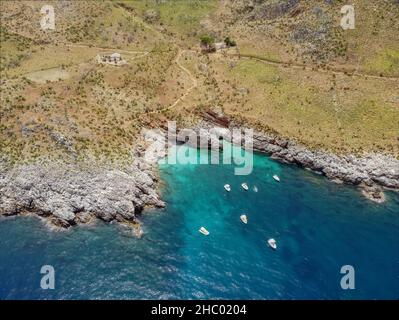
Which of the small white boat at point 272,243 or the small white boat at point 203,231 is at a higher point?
the small white boat at point 203,231

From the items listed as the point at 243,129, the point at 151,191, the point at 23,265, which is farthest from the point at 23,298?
the point at 243,129

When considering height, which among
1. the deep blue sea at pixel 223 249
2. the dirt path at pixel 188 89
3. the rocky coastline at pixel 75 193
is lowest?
the deep blue sea at pixel 223 249

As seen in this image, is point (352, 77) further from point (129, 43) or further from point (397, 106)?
point (129, 43)

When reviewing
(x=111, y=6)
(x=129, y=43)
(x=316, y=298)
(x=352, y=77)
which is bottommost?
(x=316, y=298)

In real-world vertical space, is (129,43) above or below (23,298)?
above

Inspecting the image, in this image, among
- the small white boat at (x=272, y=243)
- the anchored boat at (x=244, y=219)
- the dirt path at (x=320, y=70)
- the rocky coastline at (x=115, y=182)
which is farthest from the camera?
the dirt path at (x=320, y=70)

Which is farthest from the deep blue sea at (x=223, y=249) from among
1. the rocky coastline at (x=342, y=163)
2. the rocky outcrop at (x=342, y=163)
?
the rocky outcrop at (x=342, y=163)

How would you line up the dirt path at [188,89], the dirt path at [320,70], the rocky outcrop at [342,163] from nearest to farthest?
the rocky outcrop at [342,163] → the dirt path at [188,89] → the dirt path at [320,70]

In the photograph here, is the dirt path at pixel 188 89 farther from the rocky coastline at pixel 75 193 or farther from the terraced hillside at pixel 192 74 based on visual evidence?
the rocky coastline at pixel 75 193
